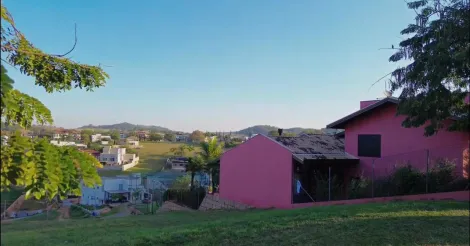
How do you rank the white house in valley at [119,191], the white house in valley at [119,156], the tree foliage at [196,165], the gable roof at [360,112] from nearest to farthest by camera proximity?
1. the gable roof at [360,112]
2. the tree foliage at [196,165]
3. the white house in valley at [119,156]
4. the white house in valley at [119,191]

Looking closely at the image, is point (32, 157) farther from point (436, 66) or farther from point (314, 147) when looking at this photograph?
point (314, 147)

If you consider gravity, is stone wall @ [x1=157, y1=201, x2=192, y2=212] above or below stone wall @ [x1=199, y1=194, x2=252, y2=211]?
below

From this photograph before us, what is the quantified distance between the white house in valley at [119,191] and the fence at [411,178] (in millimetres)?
26058

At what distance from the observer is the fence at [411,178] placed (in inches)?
533

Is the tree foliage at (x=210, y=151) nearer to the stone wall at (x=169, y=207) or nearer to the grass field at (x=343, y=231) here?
the stone wall at (x=169, y=207)

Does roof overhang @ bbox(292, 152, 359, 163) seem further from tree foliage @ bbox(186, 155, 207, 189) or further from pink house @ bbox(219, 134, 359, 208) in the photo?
tree foliage @ bbox(186, 155, 207, 189)

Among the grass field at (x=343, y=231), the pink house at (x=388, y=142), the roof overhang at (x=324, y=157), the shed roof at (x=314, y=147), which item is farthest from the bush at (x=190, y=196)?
the grass field at (x=343, y=231)

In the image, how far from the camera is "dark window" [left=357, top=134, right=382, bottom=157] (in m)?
18.6

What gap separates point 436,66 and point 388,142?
9.07 meters

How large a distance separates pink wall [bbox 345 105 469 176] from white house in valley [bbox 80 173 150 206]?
998 inches

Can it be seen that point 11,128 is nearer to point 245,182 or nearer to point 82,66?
point 82,66

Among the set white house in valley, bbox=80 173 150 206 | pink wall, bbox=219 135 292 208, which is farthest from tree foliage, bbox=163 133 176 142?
pink wall, bbox=219 135 292 208

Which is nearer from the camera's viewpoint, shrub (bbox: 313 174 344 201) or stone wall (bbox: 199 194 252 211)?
shrub (bbox: 313 174 344 201)

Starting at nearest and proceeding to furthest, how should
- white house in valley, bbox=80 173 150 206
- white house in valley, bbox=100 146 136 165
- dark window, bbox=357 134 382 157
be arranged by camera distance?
dark window, bbox=357 134 382 157 → white house in valley, bbox=100 146 136 165 → white house in valley, bbox=80 173 150 206
